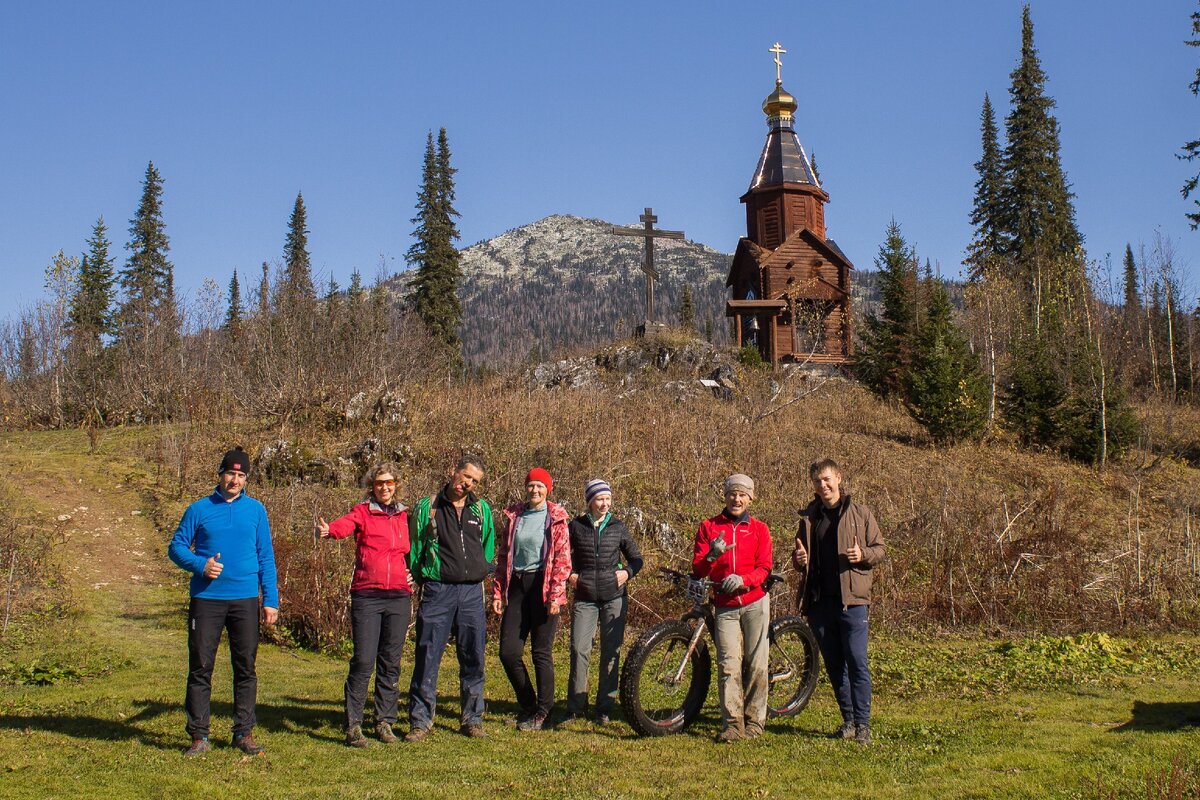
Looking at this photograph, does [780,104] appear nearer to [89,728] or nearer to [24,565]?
[24,565]

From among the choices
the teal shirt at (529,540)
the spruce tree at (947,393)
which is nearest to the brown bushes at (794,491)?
the spruce tree at (947,393)

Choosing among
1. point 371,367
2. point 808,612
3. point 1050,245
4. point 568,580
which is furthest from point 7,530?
point 1050,245

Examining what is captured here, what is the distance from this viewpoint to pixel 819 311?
35312 mm

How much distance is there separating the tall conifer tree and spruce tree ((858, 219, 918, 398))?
58.8 feet

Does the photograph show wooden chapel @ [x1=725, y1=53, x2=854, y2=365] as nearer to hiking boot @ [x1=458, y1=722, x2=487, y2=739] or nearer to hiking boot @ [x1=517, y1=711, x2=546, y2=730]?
hiking boot @ [x1=517, y1=711, x2=546, y2=730]

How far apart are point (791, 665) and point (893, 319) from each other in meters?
23.7

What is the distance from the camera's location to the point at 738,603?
6.68 meters

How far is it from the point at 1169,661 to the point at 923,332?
55.4ft

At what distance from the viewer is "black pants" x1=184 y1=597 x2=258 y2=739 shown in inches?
241

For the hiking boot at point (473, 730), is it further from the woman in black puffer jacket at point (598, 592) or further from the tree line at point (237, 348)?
the tree line at point (237, 348)

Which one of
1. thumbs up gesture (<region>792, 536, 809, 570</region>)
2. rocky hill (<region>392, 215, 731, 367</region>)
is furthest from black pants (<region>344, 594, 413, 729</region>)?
rocky hill (<region>392, 215, 731, 367</region>)

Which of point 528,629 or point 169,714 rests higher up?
point 528,629

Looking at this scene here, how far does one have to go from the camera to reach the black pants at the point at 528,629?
7074mm

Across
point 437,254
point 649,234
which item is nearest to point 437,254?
point 437,254
